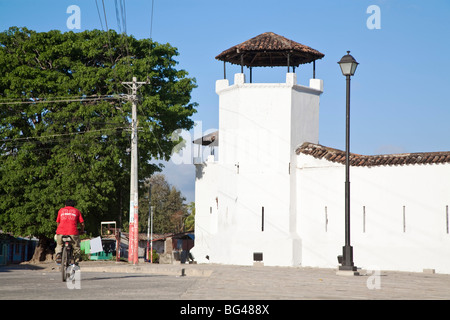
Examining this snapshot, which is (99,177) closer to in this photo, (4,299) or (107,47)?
(107,47)

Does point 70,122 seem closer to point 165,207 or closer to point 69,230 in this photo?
point 69,230

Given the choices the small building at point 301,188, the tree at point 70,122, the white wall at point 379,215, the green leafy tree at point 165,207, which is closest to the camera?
the white wall at point 379,215

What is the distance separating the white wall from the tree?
10.4 m

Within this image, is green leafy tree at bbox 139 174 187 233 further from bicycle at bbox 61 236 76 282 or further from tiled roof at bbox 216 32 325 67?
bicycle at bbox 61 236 76 282

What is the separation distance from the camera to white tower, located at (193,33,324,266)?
91.9 feet

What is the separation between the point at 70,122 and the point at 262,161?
11.8m

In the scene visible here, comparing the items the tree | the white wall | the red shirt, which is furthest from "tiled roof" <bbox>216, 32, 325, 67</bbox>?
the red shirt

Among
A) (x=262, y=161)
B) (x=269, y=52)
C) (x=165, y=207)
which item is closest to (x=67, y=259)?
(x=262, y=161)

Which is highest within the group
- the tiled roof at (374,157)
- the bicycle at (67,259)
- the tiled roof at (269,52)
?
the tiled roof at (269,52)

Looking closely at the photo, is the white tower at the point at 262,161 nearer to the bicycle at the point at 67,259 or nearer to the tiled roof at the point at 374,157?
the tiled roof at the point at 374,157

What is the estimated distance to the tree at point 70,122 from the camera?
3450 centimetres

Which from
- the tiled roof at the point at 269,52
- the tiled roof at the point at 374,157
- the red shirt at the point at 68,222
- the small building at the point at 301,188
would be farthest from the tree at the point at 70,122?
the red shirt at the point at 68,222

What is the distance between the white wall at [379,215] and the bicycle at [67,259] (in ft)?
47.1

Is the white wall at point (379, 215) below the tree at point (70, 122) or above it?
below
